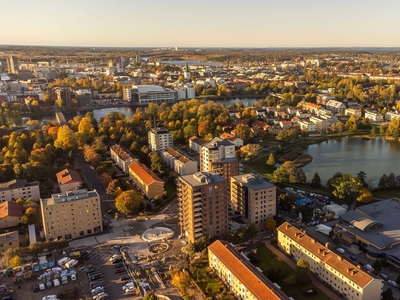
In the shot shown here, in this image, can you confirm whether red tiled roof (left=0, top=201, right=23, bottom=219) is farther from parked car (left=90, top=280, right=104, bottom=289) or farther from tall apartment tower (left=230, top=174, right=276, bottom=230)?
tall apartment tower (left=230, top=174, right=276, bottom=230)

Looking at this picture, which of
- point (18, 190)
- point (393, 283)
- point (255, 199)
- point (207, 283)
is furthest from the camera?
point (18, 190)

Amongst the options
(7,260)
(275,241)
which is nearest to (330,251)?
(275,241)

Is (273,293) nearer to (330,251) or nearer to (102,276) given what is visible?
(330,251)

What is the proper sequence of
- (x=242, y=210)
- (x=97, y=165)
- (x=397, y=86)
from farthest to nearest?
(x=397, y=86)
(x=97, y=165)
(x=242, y=210)

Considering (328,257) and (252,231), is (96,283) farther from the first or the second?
(328,257)

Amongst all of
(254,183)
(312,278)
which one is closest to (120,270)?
(312,278)

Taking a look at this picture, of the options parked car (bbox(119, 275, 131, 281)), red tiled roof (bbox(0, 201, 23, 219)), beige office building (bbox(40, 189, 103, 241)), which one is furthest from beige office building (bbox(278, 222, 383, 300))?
red tiled roof (bbox(0, 201, 23, 219))
